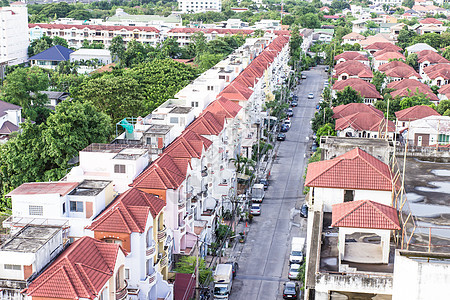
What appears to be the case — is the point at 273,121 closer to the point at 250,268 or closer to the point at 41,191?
the point at 250,268

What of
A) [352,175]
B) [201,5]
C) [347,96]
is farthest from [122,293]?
[201,5]

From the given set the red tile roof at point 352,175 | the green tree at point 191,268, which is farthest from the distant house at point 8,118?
the red tile roof at point 352,175

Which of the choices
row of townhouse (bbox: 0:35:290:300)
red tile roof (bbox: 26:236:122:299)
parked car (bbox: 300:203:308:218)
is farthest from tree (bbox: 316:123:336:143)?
red tile roof (bbox: 26:236:122:299)

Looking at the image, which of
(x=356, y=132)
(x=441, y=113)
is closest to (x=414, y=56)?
(x=441, y=113)

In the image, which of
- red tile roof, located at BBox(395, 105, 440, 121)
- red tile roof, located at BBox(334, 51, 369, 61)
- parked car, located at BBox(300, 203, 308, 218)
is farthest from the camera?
red tile roof, located at BBox(334, 51, 369, 61)

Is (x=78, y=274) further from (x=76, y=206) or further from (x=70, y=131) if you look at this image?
(x=70, y=131)

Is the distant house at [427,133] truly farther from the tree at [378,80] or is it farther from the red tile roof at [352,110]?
the tree at [378,80]

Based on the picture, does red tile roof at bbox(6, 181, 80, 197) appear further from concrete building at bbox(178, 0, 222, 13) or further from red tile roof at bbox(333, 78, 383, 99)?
concrete building at bbox(178, 0, 222, 13)
